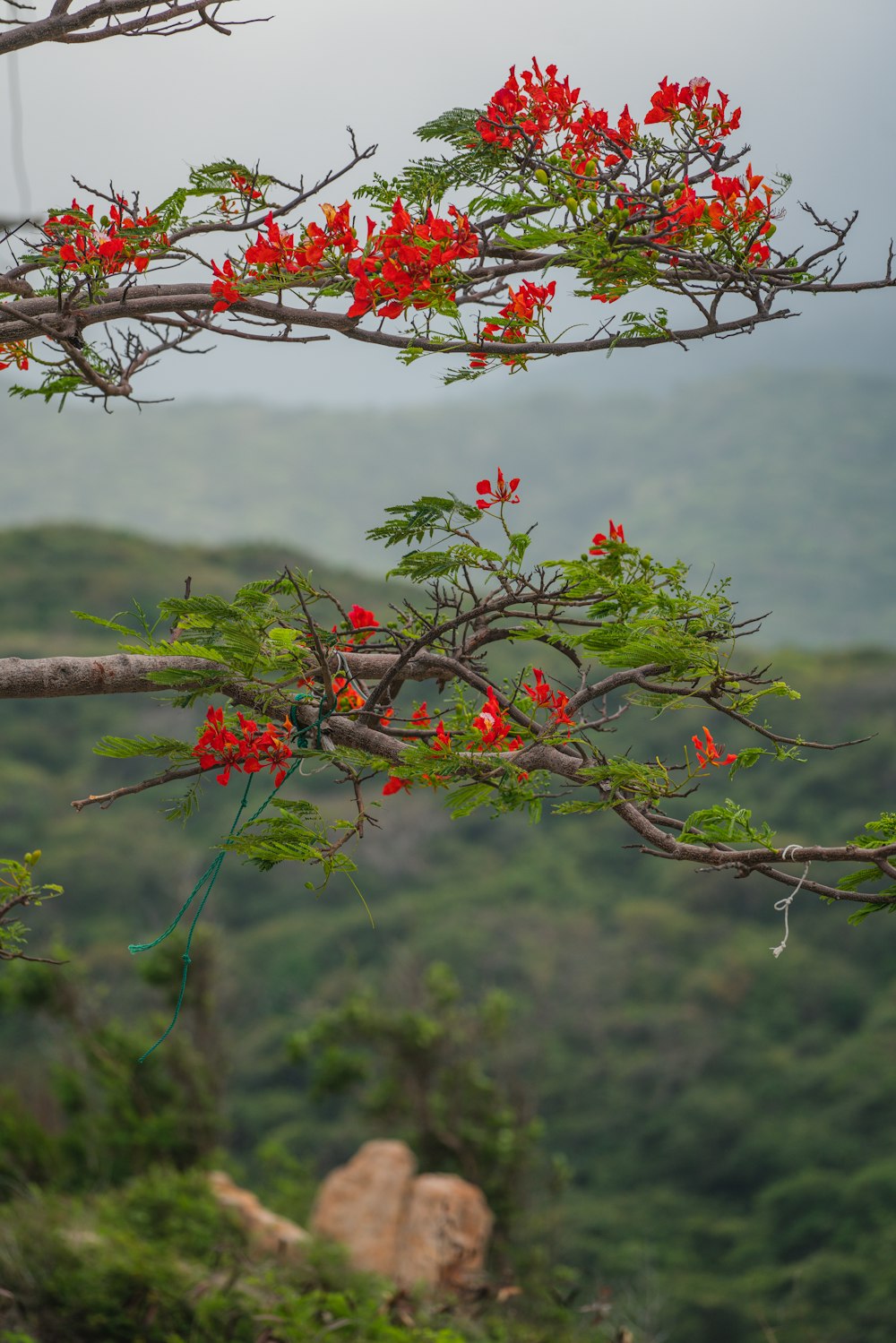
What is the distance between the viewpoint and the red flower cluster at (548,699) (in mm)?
3121

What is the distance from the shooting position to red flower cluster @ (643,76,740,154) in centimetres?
354

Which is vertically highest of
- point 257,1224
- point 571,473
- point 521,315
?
point 521,315

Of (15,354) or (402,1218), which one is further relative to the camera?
(402,1218)

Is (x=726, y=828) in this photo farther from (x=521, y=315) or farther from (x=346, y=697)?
(x=521, y=315)

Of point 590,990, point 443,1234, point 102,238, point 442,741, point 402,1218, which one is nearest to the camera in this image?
point 442,741

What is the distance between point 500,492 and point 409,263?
0.67m

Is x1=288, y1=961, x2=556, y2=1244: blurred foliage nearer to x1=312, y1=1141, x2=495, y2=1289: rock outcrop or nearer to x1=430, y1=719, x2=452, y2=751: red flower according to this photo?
x1=312, y1=1141, x2=495, y2=1289: rock outcrop

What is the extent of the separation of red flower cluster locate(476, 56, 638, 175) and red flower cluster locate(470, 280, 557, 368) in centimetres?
37

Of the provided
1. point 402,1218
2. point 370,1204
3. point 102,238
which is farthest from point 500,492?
point 402,1218

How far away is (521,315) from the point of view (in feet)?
11.7

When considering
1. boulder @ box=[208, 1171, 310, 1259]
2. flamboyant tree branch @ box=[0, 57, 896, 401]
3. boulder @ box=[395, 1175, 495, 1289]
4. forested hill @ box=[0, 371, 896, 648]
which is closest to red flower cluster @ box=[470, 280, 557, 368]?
flamboyant tree branch @ box=[0, 57, 896, 401]

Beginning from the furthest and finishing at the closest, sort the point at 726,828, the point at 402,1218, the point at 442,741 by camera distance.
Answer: the point at 402,1218
the point at 442,741
the point at 726,828

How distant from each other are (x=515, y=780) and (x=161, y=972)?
27.9 ft

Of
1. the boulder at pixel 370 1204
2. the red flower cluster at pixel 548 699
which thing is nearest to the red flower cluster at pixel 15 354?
the red flower cluster at pixel 548 699
